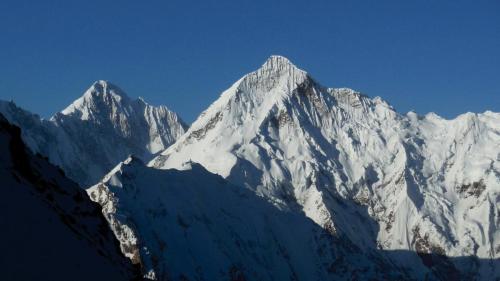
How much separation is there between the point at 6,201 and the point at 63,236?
25.7 ft

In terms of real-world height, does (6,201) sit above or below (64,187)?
below

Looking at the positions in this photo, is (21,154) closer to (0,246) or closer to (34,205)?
(34,205)

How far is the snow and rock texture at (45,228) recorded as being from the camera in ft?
244

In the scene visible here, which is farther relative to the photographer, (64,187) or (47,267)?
(64,187)

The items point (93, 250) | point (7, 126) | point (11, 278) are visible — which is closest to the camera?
point (11, 278)

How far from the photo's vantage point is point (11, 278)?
68812mm

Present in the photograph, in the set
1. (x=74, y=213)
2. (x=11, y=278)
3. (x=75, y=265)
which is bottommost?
(x=11, y=278)

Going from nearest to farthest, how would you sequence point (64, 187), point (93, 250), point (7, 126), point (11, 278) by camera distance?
point (11, 278) → point (93, 250) → point (7, 126) → point (64, 187)

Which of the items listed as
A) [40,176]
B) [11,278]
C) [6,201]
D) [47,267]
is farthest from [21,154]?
[11,278]

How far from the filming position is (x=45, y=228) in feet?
270

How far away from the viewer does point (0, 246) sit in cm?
7175

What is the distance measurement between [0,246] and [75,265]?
11659 mm

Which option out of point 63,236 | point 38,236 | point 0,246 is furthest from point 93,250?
point 0,246

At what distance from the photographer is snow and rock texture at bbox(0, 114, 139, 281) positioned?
74312 millimetres
